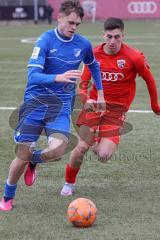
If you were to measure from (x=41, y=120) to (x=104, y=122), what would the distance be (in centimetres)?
112

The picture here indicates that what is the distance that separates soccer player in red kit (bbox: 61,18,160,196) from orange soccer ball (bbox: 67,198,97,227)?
1.11 metres

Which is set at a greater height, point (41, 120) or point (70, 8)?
point (70, 8)

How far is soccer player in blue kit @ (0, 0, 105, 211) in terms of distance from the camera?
22.2ft

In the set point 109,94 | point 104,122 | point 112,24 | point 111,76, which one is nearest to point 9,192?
point 104,122

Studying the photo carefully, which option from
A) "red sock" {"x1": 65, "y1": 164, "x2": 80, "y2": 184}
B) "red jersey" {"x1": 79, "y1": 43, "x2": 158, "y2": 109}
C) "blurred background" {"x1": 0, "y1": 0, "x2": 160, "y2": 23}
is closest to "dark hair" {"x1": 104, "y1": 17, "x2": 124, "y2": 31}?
"red jersey" {"x1": 79, "y1": 43, "x2": 158, "y2": 109}

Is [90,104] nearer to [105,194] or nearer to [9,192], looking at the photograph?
[105,194]

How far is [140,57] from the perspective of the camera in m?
7.57

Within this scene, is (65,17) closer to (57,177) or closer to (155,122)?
(57,177)

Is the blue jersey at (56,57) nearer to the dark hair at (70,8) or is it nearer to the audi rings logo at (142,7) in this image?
the dark hair at (70,8)

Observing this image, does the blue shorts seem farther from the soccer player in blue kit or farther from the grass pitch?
the grass pitch

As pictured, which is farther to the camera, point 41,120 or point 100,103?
point 100,103

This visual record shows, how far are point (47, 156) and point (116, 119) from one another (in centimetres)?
118

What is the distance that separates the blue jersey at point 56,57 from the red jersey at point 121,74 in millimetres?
562

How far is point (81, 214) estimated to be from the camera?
6.23m
